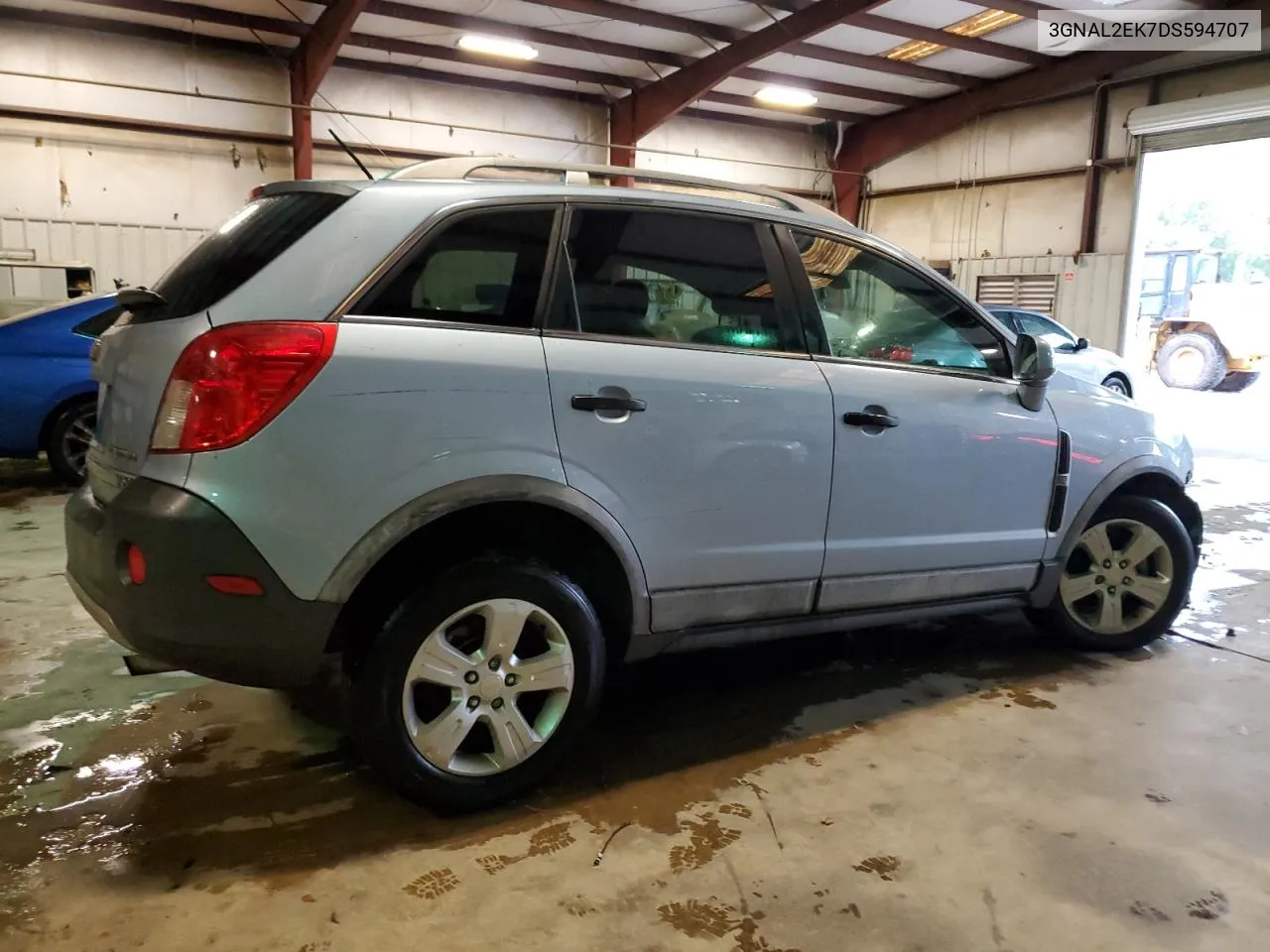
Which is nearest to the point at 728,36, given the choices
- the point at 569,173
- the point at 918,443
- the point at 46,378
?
the point at 46,378

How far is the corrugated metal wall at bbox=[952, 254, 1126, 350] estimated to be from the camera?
40.2 ft

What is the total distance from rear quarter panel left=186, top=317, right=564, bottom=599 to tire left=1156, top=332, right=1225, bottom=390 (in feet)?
53.7

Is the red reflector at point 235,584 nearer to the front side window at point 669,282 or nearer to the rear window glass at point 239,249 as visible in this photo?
the rear window glass at point 239,249

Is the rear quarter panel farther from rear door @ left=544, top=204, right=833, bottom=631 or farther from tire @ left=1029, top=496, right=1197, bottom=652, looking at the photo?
tire @ left=1029, top=496, right=1197, bottom=652

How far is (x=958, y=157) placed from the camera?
14172 millimetres

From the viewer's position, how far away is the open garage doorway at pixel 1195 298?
12086mm

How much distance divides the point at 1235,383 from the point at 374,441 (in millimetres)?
18005

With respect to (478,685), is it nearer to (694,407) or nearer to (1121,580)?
(694,407)

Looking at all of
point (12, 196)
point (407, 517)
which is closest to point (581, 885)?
point (407, 517)

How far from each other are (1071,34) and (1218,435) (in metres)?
5.37

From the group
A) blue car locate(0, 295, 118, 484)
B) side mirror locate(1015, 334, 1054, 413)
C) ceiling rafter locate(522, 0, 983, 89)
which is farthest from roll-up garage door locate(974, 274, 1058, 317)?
blue car locate(0, 295, 118, 484)

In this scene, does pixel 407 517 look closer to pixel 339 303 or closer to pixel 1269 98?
pixel 339 303

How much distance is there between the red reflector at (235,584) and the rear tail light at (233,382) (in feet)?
0.93

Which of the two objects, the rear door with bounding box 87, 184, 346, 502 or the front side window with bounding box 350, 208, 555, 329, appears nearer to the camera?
the rear door with bounding box 87, 184, 346, 502
